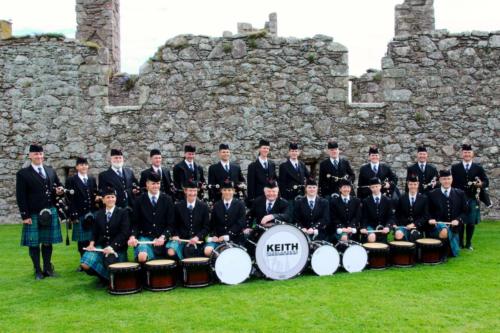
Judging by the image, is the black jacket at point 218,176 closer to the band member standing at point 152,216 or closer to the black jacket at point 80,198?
the band member standing at point 152,216

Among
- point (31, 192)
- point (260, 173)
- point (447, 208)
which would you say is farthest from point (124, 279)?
point (447, 208)

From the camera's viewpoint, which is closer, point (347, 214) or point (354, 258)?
point (354, 258)

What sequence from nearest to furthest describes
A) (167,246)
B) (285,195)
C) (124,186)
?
(167,246) → (124,186) → (285,195)

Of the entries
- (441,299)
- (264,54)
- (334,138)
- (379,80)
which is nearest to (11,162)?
(264,54)

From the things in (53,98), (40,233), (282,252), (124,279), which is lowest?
(124,279)

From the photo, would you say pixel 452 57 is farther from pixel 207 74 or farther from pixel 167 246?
pixel 167 246

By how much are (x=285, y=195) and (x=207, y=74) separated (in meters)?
3.65

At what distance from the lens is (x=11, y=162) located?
11266 mm

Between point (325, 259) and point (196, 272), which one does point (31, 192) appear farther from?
point (325, 259)

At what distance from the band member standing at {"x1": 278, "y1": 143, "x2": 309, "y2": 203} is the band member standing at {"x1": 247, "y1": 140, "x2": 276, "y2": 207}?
9.0 inches

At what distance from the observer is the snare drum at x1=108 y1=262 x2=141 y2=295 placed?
20.2 feet

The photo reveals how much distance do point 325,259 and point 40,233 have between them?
3.91m

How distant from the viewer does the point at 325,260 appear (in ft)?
22.5

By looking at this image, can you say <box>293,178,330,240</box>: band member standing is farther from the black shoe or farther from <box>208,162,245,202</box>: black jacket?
the black shoe
